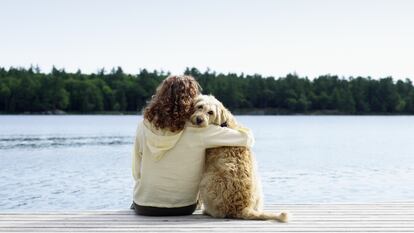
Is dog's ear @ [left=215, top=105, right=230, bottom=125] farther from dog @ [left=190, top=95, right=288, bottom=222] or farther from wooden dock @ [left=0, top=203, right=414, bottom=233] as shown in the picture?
wooden dock @ [left=0, top=203, right=414, bottom=233]

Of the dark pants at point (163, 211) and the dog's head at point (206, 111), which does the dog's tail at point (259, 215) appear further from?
the dog's head at point (206, 111)

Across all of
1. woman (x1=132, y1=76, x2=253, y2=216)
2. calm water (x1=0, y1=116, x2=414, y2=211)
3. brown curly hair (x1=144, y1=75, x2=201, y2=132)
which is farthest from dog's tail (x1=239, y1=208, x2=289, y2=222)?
calm water (x1=0, y1=116, x2=414, y2=211)

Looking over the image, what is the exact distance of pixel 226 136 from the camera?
4871mm

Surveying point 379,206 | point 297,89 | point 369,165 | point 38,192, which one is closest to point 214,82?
point 297,89

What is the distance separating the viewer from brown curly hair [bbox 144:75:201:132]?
16.0 feet

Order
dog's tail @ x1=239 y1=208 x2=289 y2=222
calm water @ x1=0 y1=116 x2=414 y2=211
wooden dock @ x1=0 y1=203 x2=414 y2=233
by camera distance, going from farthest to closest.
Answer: calm water @ x1=0 y1=116 x2=414 y2=211
dog's tail @ x1=239 y1=208 x2=289 y2=222
wooden dock @ x1=0 y1=203 x2=414 y2=233

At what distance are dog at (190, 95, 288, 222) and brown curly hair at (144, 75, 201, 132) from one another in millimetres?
80

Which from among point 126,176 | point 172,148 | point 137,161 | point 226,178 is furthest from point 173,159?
point 126,176

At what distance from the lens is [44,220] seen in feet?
16.2

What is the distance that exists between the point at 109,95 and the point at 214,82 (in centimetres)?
1789

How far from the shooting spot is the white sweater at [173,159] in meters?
4.92

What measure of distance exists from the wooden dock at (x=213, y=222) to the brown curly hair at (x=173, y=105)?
0.79 meters

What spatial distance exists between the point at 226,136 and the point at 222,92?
3718 inches

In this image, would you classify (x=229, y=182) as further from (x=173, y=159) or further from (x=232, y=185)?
(x=173, y=159)
